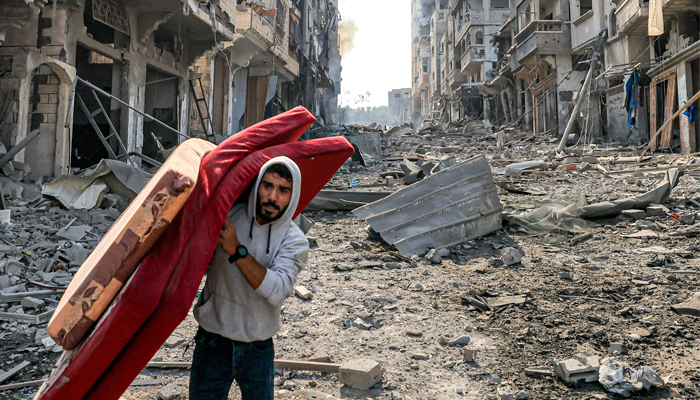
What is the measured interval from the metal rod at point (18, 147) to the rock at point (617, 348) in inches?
315

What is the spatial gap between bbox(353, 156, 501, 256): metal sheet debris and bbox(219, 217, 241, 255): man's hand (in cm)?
Result: 480

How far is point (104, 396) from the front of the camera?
1.49m

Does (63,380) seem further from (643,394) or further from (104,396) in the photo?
(643,394)

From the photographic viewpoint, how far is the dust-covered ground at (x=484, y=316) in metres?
3.00

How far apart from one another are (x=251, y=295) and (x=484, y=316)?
292cm

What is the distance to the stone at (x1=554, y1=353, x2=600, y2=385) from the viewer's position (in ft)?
9.49

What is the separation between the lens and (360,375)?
2936 mm

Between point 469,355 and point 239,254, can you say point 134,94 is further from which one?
point 239,254

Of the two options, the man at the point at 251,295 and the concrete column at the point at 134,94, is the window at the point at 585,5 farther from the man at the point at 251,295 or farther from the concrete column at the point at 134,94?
the man at the point at 251,295

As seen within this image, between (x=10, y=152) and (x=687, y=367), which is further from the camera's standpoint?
(x=10, y=152)

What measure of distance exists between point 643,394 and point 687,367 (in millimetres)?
554

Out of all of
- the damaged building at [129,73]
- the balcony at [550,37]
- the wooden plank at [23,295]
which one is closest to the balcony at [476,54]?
the balcony at [550,37]

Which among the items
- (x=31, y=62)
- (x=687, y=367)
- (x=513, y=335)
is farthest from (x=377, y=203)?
(x=31, y=62)

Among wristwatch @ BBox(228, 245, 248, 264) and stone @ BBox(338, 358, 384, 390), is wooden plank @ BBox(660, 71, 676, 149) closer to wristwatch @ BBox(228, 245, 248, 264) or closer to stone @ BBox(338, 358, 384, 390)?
stone @ BBox(338, 358, 384, 390)
